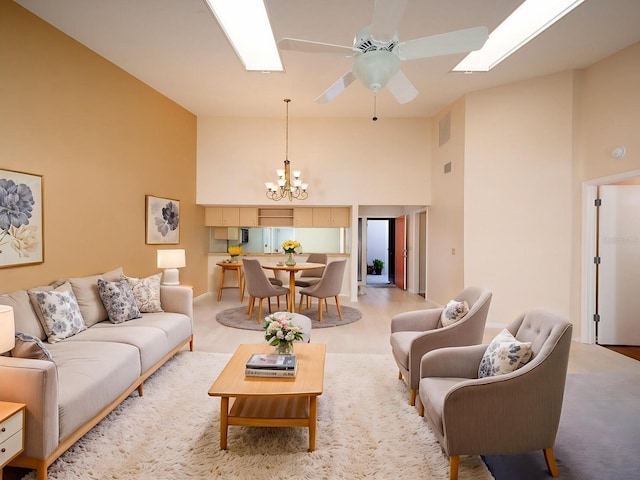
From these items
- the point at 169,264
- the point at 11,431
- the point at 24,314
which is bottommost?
the point at 11,431

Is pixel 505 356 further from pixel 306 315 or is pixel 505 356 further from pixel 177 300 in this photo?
pixel 306 315

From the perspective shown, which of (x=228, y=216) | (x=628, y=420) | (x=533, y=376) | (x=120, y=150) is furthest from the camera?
(x=228, y=216)

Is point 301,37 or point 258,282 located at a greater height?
point 301,37

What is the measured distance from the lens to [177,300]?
3.75 m

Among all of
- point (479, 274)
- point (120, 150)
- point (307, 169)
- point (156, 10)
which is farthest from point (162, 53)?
point (479, 274)

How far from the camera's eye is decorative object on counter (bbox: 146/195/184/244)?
4.99 metres

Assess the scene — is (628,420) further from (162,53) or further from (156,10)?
(162,53)

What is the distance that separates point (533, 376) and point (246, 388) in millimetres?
1570

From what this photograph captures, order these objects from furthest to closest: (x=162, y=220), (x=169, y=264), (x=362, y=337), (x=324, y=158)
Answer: (x=324, y=158) → (x=162, y=220) → (x=169, y=264) → (x=362, y=337)

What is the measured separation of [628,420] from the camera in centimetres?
247

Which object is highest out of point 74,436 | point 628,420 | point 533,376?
point 533,376

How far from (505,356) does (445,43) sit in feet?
6.27

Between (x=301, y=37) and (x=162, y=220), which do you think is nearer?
(x=301, y=37)

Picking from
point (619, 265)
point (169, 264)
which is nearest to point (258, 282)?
point (169, 264)
